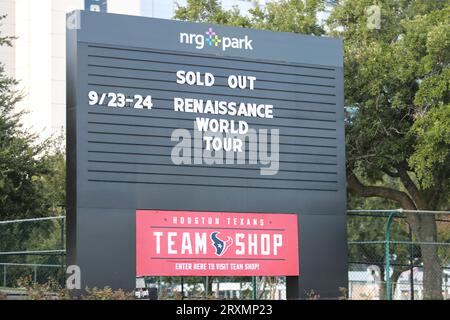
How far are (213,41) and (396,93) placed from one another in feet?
28.3

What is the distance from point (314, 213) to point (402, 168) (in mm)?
9165

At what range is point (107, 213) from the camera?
→ 14797 millimetres

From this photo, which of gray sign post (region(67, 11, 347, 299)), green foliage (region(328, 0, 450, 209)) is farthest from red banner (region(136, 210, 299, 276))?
green foliage (region(328, 0, 450, 209))

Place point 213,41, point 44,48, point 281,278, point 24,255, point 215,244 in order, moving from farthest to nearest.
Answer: point 44,48, point 24,255, point 281,278, point 213,41, point 215,244

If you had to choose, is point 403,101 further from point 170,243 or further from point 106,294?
point 106,294

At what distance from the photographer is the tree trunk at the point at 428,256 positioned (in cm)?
2263

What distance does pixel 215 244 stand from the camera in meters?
15.6

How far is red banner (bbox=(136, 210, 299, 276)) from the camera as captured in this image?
49.8 feet

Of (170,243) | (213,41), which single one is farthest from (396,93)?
(170,243)

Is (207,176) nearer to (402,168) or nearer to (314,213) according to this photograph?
(314,213)

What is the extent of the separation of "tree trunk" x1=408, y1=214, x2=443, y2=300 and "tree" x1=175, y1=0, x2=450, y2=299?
3 centimetres

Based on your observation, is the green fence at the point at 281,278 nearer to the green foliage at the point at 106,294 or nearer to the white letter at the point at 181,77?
the green foliage at the point at 106,294

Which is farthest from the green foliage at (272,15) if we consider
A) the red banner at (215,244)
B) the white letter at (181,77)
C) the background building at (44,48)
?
the background building at (44,48)
